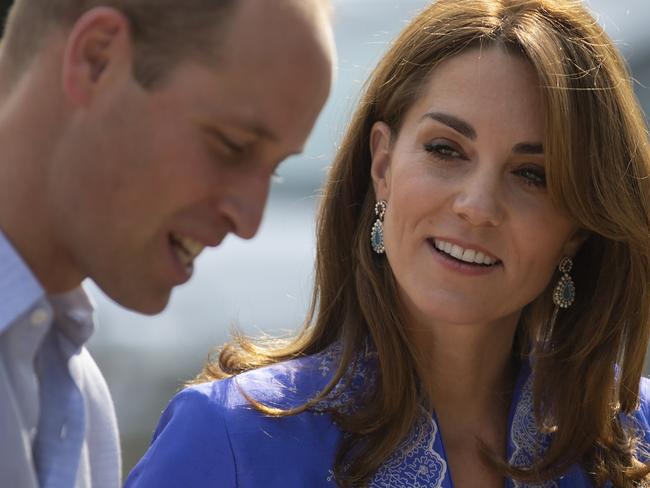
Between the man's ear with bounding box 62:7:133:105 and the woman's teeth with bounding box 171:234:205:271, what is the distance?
203 mm

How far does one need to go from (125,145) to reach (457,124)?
141cm

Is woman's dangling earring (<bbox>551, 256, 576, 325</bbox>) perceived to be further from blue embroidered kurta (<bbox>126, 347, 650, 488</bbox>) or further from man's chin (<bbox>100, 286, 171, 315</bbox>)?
man's chin (<bbox>100, 286, 171, 315</bbox>)

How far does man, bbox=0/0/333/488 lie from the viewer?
4.93 ft

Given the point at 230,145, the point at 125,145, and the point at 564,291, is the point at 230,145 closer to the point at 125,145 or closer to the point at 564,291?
the point at 125,145

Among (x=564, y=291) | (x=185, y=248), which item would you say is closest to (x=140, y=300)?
(x=185, y=248)

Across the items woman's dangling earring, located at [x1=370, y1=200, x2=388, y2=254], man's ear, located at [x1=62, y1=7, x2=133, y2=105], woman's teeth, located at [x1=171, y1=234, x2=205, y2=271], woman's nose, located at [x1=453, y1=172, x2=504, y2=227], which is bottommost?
woman's dangling earring, located at [x1=370, y1=200, x2=388, y2=254]

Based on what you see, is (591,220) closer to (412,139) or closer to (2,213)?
(412,139)

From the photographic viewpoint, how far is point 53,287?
1.58m

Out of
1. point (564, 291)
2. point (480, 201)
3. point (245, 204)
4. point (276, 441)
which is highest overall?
point (245, 204)

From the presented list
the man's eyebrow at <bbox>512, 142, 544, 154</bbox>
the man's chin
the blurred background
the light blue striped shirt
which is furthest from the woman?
the blurred background

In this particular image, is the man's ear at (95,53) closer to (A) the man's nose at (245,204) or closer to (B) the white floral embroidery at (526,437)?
(A) the man's nose at (245,204)

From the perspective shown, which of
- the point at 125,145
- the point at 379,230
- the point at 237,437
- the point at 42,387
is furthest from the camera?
the point at 379,230

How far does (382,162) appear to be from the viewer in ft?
9.81

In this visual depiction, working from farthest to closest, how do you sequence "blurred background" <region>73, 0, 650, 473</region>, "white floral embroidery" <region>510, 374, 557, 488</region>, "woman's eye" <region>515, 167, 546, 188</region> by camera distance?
"blurred background" <region>73, 0, 650, 473</region> → "white floral embroidery" <region>510, 374, 557, 488</region> → "woman's eye" <region>515, 167, 546, 188</region>
